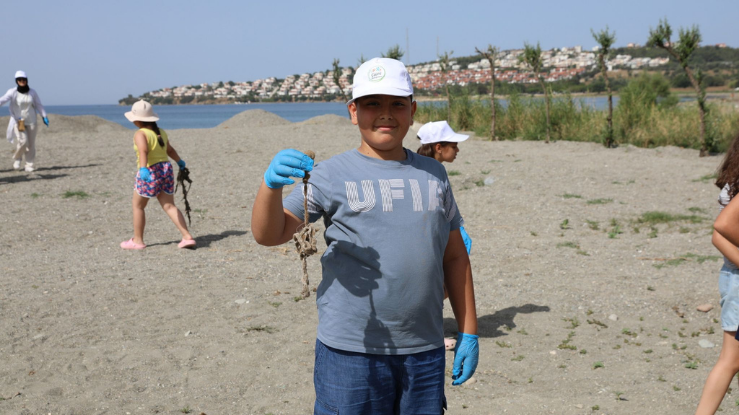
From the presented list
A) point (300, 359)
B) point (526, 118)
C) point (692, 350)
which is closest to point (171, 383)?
point (300, 359)

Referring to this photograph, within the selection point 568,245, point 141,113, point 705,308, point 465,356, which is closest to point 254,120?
point 141,113

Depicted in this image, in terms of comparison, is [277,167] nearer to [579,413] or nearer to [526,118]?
[579,413]

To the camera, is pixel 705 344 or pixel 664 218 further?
pixel 664 218

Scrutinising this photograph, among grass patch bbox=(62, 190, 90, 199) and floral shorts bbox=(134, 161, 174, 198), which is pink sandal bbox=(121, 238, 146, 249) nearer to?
floral shorts bbox=(134, 161, 174, 198)

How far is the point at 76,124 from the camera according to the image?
2481cm

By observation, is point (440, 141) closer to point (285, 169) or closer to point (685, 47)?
point (285, 169)

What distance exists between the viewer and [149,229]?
28.7 feet

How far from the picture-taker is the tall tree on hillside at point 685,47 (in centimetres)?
1388

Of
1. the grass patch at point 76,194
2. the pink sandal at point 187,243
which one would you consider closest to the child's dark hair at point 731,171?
the pink sandal at point 187,243

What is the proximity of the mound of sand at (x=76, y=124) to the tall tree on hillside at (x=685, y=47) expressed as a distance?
18.9 metres

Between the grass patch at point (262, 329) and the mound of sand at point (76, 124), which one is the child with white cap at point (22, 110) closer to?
the grass patch at point (262, 329)

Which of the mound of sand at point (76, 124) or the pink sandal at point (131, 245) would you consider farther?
the mound of sand at point (76, 124)

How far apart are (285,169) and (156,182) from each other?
18.2 ft

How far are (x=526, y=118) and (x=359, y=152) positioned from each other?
1788 cm
